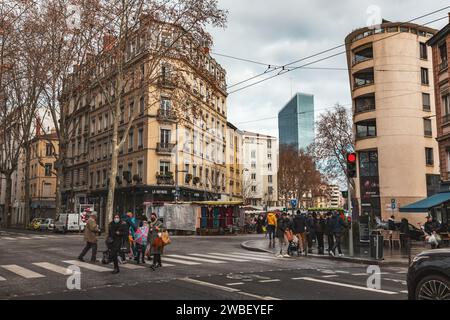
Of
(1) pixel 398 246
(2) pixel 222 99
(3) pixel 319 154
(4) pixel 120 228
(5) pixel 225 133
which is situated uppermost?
(2) pixel 222 99

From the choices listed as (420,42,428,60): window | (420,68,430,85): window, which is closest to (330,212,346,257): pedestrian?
(420,68,430,85): window

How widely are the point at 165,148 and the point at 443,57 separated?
26322mm

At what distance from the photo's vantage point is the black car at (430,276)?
240 inches

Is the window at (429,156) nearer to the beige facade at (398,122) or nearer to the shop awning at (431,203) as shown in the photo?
the beige facade at (398,122)

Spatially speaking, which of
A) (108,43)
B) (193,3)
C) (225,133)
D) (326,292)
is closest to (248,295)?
(326,292)

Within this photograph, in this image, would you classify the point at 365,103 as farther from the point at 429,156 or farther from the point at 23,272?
the point at 23,272

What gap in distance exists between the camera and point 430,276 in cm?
632

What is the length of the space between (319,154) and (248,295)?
3955 cm

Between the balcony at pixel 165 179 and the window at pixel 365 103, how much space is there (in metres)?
19.6

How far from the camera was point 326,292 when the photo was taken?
8867 mm

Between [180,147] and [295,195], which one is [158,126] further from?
[295,195]

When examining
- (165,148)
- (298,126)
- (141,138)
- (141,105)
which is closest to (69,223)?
(141,138)

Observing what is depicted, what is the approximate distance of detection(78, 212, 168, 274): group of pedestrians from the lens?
1289 centimetres

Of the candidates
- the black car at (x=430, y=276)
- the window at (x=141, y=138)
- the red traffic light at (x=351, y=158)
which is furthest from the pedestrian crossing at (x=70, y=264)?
the window at (x=141, y=138)
